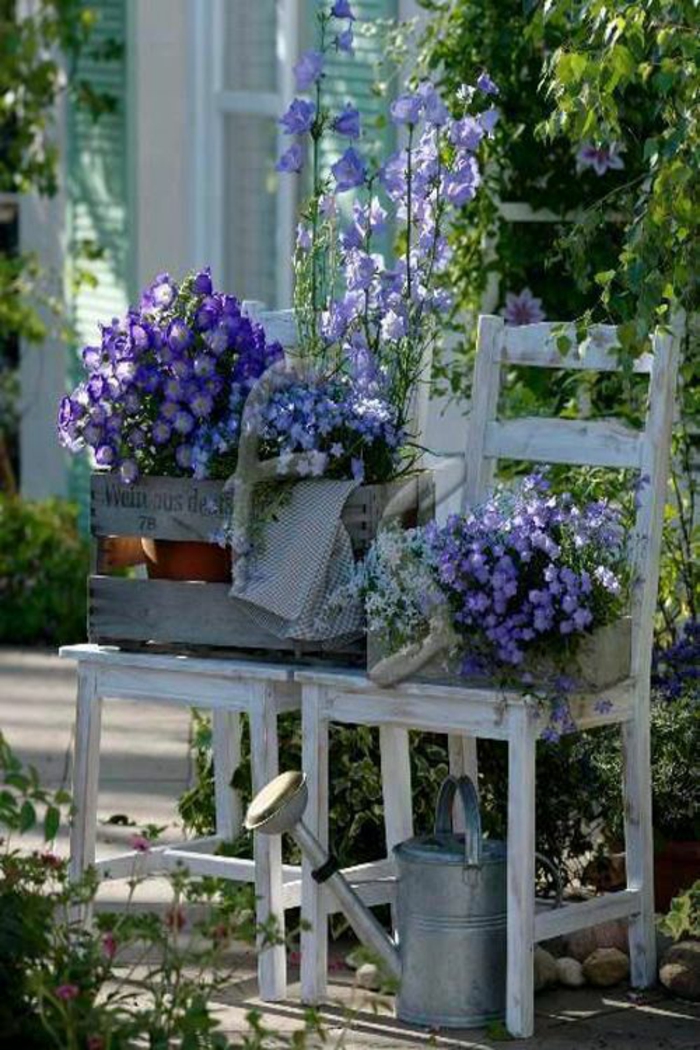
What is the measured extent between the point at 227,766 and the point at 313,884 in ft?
2.56

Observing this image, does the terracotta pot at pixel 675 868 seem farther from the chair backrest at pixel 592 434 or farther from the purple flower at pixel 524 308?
the purple flower at pixel 524 308

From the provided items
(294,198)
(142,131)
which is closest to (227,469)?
(294,198)

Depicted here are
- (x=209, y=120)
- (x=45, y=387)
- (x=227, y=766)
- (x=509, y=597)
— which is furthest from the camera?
(x=45, y=387)

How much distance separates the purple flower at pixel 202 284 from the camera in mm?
5117

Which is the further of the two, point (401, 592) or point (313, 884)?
point (313, 884)

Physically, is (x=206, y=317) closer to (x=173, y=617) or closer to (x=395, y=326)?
(x=395, y=326)

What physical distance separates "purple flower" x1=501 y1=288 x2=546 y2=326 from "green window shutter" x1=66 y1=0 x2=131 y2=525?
11.3ft

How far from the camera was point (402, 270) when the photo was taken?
17.3ft

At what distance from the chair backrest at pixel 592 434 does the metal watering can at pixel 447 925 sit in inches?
20.6

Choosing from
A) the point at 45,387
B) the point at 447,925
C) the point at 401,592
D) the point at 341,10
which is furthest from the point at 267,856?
the point at 45,387

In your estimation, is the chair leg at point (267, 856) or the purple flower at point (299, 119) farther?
the purple flower at point (299, 119)

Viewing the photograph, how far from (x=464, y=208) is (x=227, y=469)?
2.26 m

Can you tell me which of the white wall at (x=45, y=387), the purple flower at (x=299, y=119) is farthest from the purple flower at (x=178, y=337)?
the white wall at (x=45, y=387)

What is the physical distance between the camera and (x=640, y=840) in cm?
514
